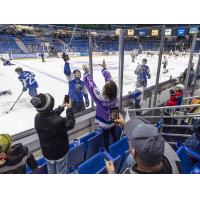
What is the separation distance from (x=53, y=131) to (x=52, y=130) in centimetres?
1

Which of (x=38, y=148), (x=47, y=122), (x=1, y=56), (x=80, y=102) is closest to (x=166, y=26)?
(x=80, y=102)

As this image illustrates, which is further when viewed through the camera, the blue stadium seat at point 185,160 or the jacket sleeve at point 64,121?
the blue stadium seat at point 185,160

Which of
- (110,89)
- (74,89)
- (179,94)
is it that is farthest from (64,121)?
(179,94)

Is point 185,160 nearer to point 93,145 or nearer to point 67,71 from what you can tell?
point 93,145

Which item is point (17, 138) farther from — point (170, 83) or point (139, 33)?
point (170, 83)

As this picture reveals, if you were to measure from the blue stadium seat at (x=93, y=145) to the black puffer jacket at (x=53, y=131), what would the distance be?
1.56ft

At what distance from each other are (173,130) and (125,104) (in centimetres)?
100

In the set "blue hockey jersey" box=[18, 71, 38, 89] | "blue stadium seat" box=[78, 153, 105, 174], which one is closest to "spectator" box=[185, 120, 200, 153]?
"blue stadium seat" box=[78, 153, 105, 174]

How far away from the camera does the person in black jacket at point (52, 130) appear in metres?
1.27

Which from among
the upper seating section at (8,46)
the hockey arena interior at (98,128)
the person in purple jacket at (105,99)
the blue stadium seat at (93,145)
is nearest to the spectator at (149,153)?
the hockey arena interior at (98,128)

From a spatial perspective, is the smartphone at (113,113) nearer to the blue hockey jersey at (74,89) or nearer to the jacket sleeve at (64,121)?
the jacket sleeve at (64,121)

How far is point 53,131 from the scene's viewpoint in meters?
1.32

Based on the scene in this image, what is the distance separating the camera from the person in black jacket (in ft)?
4.17

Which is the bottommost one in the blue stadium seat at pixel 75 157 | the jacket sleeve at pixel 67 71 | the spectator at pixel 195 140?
the blue stadium seat at pixel 75 157
